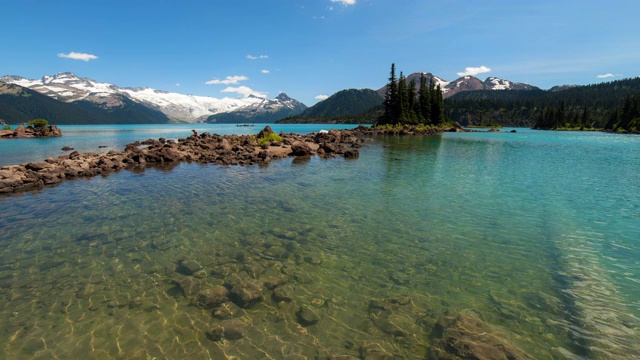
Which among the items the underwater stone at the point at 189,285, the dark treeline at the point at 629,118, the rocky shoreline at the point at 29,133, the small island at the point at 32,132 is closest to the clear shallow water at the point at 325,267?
the underwater stone at the point at 189,285

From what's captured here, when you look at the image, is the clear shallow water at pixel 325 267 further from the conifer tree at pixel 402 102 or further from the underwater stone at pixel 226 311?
the conifer tree at pixel 402 102

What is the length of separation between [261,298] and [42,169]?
1298 inches

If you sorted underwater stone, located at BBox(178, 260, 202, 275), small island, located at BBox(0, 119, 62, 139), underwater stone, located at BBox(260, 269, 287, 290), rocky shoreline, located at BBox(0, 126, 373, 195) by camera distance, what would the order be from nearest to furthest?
underwater stone, located at BBox(260, 269, 287, 290)
underwater stone, located at BBox(178, 260, 202, 275)
rocky shoreline, located at BBox(0, 126, 373, 195)
small island, located at BBox(0, 119, 62, 139)

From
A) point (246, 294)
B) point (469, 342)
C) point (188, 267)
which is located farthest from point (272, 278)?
point (469, 342)

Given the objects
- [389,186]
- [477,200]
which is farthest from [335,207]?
[477,200]

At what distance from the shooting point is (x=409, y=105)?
129875 mm

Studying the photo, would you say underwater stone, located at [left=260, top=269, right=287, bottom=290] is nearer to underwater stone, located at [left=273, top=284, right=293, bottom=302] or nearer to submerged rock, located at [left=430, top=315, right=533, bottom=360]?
underwater stone, located at [left=273, top=284, right=293, bottom=302]

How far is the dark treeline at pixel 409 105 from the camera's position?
12094cm

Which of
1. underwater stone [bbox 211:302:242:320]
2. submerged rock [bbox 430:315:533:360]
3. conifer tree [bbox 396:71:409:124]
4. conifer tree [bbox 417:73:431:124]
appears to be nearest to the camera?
submerged rock [bbox 430:315:533:360]

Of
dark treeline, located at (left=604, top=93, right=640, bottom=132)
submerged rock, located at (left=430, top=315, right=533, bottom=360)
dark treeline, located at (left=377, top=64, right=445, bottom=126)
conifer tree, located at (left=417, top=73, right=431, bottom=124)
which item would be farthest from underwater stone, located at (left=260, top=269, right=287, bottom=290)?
dark treeline, located at (left=604, top=93, right=640, bottom=132)

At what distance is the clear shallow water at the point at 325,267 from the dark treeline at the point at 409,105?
105586mm

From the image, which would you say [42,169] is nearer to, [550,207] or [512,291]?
[512,291]

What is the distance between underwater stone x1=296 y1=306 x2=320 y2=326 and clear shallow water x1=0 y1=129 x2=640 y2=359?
0.46 feet

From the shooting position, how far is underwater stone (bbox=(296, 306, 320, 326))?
7.89 meters
